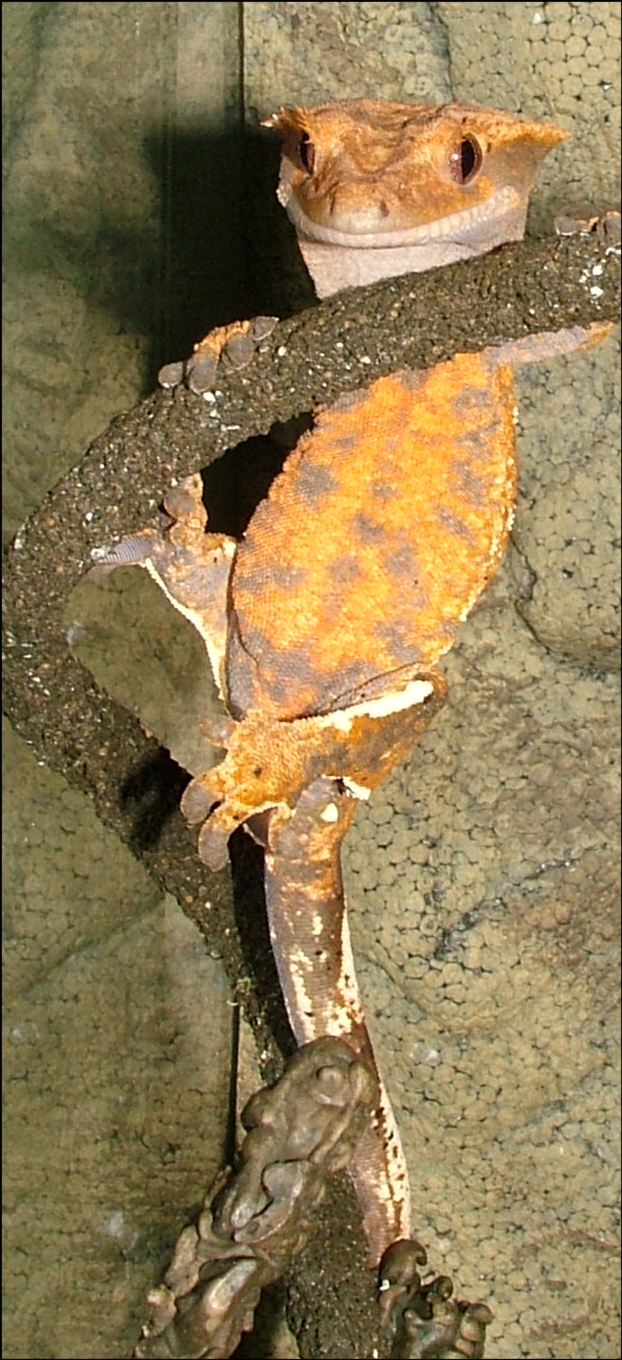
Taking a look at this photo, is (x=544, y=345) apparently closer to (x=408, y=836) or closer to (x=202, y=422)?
(x=202, y=422)

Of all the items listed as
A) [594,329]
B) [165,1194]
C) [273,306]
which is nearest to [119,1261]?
[165,1194]

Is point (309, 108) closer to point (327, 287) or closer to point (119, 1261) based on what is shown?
point (327, 287)

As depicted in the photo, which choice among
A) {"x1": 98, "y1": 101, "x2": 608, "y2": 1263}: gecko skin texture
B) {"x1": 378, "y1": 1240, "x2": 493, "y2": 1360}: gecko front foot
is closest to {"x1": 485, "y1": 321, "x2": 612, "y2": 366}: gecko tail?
{"x1": 98, "y1": 101, "x2": 608, "y2": 1263}: gecko skin texture

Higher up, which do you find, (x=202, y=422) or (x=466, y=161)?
(x=466, y=161)

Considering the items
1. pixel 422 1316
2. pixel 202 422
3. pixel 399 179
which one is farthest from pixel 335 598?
pixel 422 1316

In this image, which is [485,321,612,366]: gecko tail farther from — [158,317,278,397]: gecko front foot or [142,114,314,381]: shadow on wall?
[158,317,278,397]: gecko front foot

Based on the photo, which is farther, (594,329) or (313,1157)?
(594,329)
